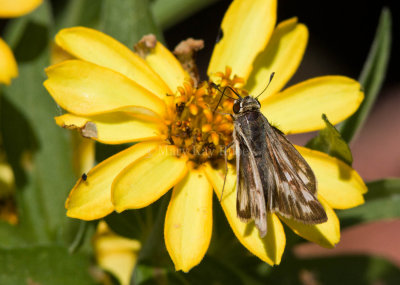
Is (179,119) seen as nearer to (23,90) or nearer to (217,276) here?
(217,276)

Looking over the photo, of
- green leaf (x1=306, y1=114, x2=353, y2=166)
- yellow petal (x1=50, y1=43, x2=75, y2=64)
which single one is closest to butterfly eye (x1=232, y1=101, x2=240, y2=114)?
green leaf (x1=306, y1=114, x2=353, y2=166)

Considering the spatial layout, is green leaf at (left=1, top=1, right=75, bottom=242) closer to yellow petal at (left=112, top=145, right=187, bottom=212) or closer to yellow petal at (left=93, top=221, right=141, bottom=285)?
yellow petal at (left=93, top=221, right=141, bottom=285)

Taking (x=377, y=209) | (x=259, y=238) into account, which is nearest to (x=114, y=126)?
(x=259, y=238)

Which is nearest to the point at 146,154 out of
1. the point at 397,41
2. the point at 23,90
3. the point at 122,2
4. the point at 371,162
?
the point at 122,2

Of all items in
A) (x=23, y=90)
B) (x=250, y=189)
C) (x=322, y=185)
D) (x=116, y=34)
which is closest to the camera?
(x=250, y=189)

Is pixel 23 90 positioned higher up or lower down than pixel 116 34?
lower down
